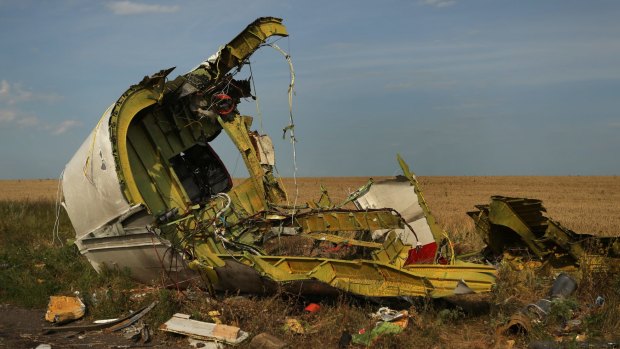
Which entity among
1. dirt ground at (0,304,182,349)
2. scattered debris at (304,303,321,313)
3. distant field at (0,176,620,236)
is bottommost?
distant field at (0,176,620,236)

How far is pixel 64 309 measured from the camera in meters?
7.83

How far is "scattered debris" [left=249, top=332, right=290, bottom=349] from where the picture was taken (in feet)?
20.2

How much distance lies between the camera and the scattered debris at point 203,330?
6484mm

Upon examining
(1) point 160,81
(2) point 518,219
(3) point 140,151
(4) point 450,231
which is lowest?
(4) point 450,231

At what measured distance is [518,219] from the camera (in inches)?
329

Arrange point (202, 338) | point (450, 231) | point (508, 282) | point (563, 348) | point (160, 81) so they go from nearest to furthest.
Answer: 1. point (563, 348)
2. point (202, 338)
3. point (508, 282)
4. point (160, 81)
5. point (450, 231)

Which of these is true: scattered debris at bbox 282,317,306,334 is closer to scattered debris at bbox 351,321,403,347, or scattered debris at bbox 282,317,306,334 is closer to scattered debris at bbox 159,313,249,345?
scattered debris at bbox 159,313,249,345

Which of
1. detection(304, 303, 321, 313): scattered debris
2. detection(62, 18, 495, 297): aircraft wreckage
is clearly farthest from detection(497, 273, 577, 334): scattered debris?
detection(304, 303, 321, 313): scattered debris

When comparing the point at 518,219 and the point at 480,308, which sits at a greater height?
the point at 518,219

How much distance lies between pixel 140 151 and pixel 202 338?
4.27 meters

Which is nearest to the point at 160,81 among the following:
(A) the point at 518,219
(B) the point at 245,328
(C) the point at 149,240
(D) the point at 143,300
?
(C) the point at 149,240

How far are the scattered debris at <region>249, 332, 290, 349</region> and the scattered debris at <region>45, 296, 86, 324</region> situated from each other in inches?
112

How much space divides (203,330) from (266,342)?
924 millimetres

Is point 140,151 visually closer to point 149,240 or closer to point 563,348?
point 149,240
